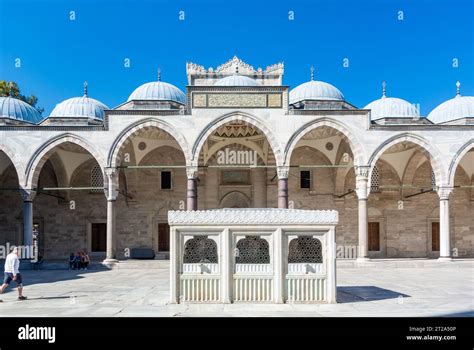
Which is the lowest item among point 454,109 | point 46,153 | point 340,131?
point 46,153

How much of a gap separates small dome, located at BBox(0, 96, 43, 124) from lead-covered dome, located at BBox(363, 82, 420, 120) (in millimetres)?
16675

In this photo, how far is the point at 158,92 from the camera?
73.3 feet

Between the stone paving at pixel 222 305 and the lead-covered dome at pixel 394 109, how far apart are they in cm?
959

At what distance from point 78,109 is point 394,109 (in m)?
15.5

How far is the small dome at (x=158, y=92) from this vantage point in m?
22.3

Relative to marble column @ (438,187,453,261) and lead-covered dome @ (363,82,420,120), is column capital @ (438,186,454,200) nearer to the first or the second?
marble column @ (438,187,453,261)

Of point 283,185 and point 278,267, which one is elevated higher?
point 283,185

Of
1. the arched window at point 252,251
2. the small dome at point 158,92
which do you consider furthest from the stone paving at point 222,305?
the small dome at point 158,92

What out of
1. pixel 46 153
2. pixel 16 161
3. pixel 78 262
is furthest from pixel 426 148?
pixel 16 161

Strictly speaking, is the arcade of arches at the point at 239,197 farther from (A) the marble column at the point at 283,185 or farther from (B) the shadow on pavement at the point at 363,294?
(B) the shadow on pavement at the point at 363,294

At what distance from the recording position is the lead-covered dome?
22273mm

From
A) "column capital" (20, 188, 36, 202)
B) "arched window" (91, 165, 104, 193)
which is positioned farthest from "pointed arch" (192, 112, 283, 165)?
"arched window" (91, 165, 104, 193)

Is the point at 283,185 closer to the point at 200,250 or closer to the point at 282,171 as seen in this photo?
the point at 282,171

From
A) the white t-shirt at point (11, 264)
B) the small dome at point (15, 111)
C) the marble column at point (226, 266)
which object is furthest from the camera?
the small dome at point (15, 111)
